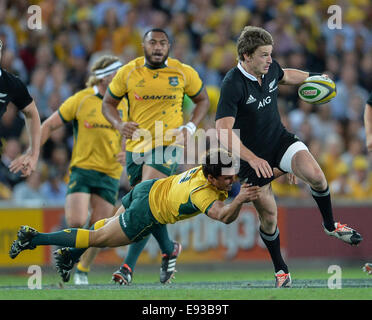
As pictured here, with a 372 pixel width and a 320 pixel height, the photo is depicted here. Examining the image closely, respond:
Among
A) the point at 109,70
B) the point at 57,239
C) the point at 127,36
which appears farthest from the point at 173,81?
the point at 127,36

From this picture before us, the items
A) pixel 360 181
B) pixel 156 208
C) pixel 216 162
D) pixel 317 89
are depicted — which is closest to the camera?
pixel 216 162

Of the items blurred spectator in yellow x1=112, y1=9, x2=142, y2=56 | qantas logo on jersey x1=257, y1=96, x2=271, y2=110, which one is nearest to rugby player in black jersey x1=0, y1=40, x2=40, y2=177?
qantas logo on jersey x1=257, y1=96, x2=271, y2=110

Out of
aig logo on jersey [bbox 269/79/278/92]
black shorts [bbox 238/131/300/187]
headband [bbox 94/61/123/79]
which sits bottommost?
black shorts [bbox 238/131/300/187]

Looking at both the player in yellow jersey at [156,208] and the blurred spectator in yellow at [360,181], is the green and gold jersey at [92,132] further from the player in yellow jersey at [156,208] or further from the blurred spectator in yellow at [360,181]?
the blurred spectator in yellow at [360,181]

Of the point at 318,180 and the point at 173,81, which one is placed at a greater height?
the point at 173,81

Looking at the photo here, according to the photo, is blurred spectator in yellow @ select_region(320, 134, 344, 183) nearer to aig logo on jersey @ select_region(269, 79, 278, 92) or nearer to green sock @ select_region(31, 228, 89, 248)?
aig logo on jersey @ select_region(269, 79, 278, 92)

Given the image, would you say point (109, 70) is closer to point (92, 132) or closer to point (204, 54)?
point (92, 132)

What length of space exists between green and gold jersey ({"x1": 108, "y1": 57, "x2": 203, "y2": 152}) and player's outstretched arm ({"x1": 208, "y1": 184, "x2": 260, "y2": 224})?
6.44 ft

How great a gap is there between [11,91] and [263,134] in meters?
2.62

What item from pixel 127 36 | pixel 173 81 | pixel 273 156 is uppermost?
pixel 127 36

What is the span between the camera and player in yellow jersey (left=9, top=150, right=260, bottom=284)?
7.54 metres

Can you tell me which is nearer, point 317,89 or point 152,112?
point 317,89

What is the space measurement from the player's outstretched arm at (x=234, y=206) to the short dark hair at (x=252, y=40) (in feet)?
4.93

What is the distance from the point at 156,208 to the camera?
26.0 ft
